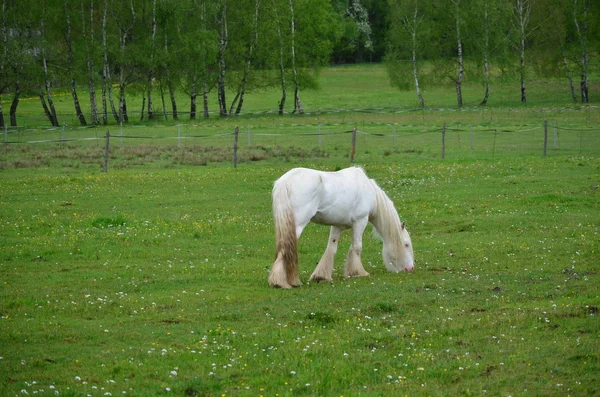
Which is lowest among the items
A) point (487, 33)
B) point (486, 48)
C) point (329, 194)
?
point (329, 194)

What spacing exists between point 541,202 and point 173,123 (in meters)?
42.9

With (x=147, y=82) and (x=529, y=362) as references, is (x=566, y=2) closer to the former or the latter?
(x=147, y=82)

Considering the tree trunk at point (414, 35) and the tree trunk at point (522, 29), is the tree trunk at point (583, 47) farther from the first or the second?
the tree trunk at point (414, 35)

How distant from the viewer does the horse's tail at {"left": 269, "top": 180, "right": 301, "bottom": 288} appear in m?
11.7

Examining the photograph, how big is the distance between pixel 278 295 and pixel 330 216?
6.94ft

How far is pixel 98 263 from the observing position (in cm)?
1395

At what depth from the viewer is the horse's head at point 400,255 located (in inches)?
520

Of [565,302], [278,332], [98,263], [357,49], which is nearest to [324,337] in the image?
[278,332]

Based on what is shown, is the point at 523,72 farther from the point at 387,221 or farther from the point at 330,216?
the point at 330,216

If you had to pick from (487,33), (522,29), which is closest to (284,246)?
(487,33)

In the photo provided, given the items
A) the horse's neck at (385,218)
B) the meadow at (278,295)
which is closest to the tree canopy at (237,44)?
the meadow at (278,295)

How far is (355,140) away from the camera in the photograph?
118 feet

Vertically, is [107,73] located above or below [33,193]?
above

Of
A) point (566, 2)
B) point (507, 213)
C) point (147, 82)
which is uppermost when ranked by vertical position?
point (566, 2)
